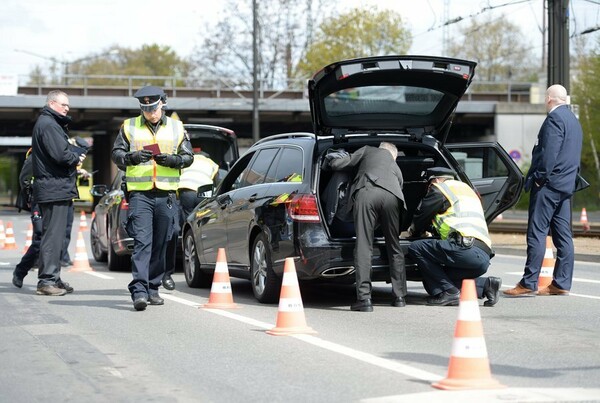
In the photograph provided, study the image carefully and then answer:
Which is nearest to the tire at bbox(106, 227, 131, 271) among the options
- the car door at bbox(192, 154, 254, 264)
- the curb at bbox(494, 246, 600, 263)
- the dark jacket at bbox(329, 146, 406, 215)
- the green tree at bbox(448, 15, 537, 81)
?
the car door at bbox(192, 154, 254, 264)

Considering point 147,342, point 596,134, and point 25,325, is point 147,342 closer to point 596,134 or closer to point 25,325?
point 25,325

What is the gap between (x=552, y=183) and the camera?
11.7m

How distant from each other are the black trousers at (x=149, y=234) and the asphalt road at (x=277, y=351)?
275 mm

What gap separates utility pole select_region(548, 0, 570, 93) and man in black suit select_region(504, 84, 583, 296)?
10.8 meters

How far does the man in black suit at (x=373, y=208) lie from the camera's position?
10664 millimetres

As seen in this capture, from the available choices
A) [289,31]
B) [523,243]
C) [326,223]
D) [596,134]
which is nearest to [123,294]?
[326,223]

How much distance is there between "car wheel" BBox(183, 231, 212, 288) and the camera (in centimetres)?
1350

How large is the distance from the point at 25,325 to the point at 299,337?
2430 mm

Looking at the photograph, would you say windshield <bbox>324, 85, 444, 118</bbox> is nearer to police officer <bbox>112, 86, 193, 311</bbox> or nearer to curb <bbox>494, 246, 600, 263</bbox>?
police officer <bbox>112, 86, 193, 311</bbox>

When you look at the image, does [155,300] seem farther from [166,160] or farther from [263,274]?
[166,160]

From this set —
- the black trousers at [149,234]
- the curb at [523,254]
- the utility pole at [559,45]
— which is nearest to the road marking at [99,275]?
the black trousers at [149,234]

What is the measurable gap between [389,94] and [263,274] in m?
2.11

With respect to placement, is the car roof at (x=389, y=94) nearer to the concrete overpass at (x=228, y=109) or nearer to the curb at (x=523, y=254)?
the curb at (x=523, y=254)

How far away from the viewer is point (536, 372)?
282 inches
